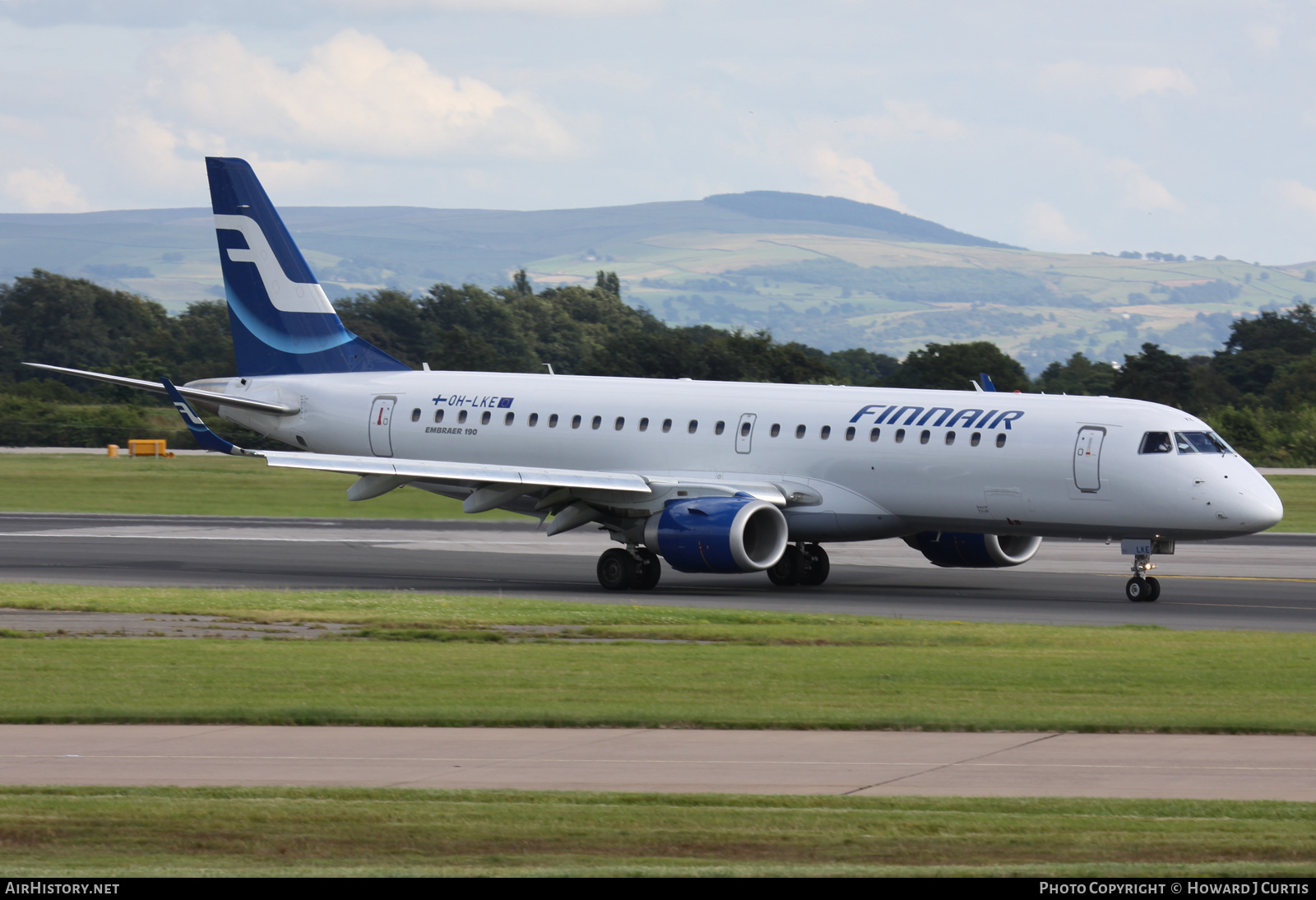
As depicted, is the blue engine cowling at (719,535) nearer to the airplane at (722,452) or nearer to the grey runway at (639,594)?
the airplane at (722,452)

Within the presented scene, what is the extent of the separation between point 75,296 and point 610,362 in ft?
191

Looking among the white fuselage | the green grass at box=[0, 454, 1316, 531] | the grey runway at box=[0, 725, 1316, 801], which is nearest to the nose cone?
the white fuselage

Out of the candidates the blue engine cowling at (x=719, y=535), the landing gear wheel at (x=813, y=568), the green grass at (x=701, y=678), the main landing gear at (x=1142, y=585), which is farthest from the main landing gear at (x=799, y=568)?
the green grass at (x=701, y=678)

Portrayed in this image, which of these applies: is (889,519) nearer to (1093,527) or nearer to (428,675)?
(1093,527)

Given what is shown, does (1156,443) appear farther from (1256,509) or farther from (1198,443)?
(1256,509)

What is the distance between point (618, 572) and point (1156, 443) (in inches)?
389

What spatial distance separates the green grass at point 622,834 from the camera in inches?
382

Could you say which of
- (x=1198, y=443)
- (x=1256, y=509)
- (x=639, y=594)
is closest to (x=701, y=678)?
(x=639, y=594)

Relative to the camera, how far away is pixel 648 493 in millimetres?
31266

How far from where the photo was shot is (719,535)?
96.6 feet

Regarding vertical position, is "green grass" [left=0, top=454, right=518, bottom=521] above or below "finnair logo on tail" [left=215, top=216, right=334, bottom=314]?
below

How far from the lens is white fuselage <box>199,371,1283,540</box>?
2845 centimetres

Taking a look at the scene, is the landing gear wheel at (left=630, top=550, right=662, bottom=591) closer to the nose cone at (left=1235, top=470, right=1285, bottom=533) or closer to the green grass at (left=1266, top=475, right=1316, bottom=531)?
the nose cone at (left=1235, top=470, right=1285, bottom=533)

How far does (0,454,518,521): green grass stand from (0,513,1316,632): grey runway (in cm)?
329
